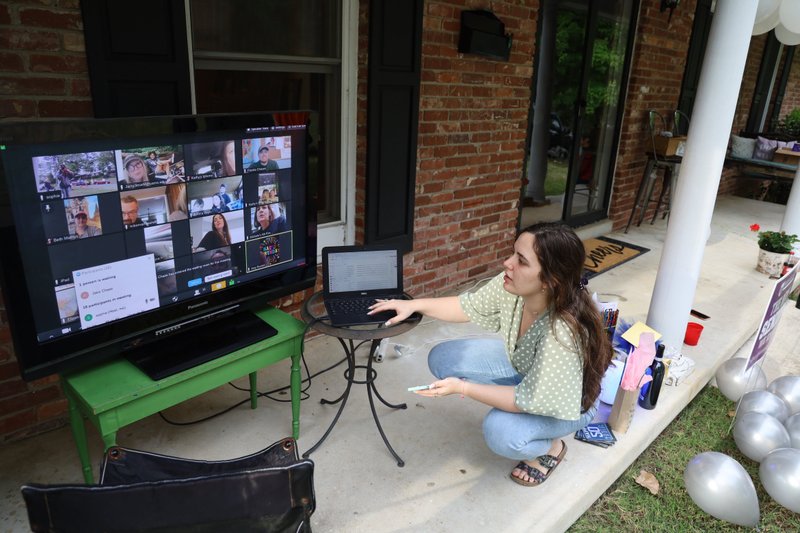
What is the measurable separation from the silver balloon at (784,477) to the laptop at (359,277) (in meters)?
1.62

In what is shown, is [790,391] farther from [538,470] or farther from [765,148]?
[765,148]

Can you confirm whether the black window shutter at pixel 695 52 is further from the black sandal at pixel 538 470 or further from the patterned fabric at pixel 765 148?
the black sandal at pixel 538 470

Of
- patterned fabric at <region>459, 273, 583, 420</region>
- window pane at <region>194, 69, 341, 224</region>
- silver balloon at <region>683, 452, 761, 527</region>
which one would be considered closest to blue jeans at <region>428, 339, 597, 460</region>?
patterned fabric at <region>459, 273, 583, 420</region>

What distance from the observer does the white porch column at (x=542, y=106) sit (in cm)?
460

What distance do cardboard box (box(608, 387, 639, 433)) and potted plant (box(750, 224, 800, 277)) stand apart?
120 inches

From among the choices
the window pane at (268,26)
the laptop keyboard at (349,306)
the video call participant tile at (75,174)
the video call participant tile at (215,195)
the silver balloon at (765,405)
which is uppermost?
the window pane at (268,26)

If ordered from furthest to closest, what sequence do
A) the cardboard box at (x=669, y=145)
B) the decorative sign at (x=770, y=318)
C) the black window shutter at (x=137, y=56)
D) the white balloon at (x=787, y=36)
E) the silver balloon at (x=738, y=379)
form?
the white balloon at (x=787, y=36), the cardboard box at (x=669, y=145), the silver balloon at (x=738, y=379), the decorative sign at (x=770, y=318), the black window shutter at (x=137, y=56)

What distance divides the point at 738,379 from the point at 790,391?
23 cm

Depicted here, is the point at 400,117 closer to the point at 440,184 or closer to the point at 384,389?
the point at 440,184

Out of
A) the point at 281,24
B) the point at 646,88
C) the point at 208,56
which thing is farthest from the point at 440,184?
the point at 646,88

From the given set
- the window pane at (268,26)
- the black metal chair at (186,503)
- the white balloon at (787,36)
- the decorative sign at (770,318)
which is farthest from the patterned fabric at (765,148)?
the black metal chair at (186,503)

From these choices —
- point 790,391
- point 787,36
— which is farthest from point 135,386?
point 787,36

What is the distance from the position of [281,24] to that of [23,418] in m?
2.04

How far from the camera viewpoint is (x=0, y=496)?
2016mm
